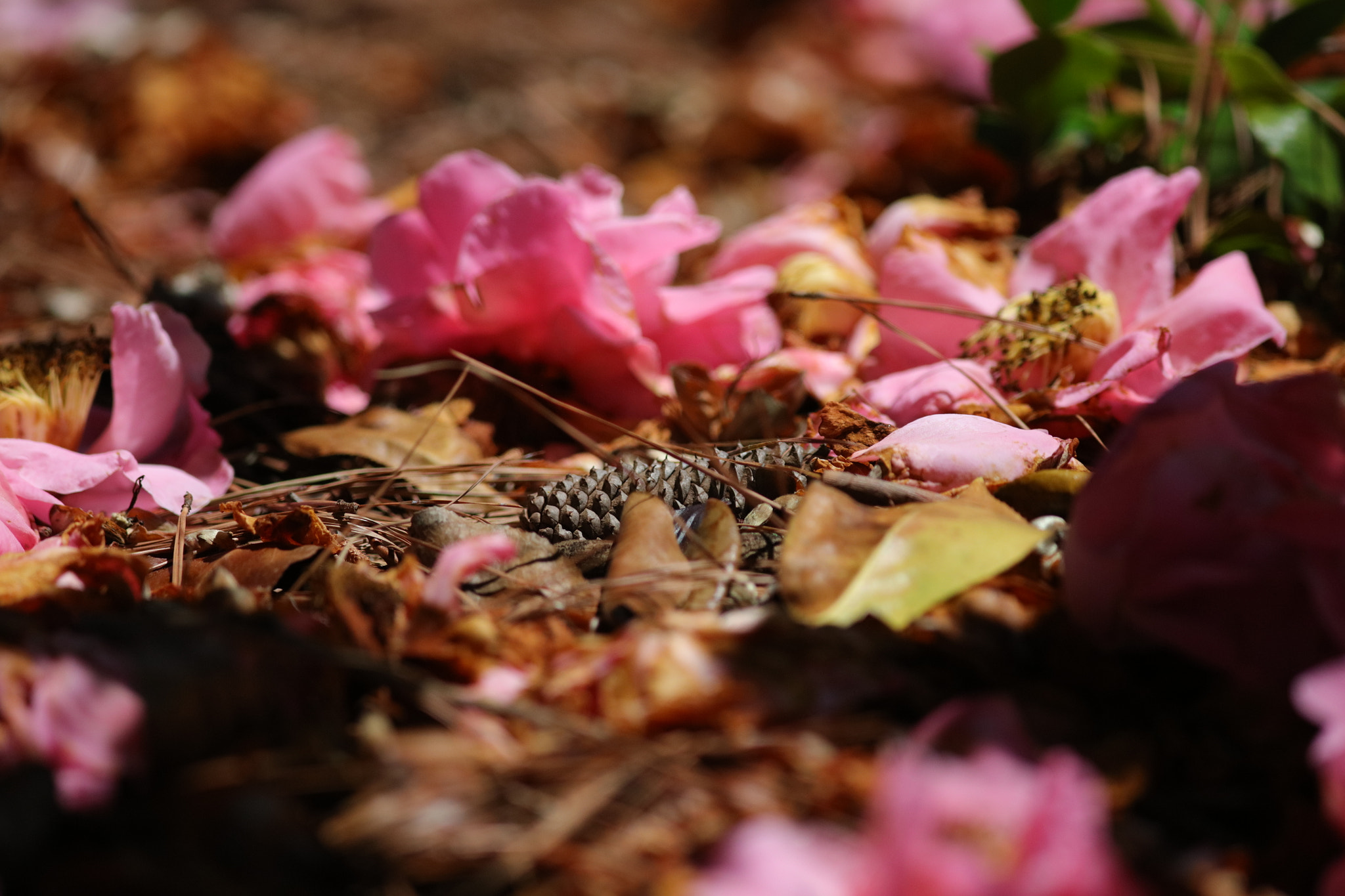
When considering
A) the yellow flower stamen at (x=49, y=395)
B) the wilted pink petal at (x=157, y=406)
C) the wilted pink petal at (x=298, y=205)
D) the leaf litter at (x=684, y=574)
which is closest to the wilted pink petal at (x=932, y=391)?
the leaf litter at (x=684, y=574)

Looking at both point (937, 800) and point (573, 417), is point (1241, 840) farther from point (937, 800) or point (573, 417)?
point (573, 417)

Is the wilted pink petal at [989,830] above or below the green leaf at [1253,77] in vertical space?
below

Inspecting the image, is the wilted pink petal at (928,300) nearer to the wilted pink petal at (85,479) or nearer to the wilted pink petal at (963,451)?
the wilted pink petal at (963,451)

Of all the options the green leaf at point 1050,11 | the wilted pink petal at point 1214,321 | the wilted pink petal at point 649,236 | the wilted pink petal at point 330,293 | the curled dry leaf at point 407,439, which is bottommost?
the curled dry leaf at point 407,439

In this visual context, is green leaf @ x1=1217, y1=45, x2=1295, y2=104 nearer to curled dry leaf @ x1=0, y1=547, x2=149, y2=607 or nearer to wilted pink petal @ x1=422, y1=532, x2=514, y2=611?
wilted pink petal @ x1=422, y1=532, x2=514, y2=611

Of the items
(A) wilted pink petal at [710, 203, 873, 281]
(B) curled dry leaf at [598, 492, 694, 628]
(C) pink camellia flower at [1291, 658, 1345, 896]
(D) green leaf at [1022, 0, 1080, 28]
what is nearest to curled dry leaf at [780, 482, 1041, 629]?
(B) curled dry leaf at [598, 492, 694, 628]

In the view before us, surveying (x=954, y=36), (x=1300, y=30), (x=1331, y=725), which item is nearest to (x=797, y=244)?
(x=1300, y=30)
